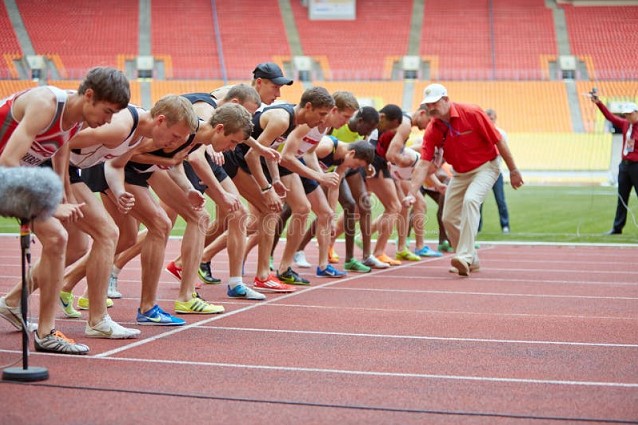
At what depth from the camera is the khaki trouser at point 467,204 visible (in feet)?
33.2

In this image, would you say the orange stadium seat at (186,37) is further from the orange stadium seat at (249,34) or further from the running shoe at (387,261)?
the running shoe at (387,261)

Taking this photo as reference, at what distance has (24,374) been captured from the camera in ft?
14.8

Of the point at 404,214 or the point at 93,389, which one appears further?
the point at 404,214

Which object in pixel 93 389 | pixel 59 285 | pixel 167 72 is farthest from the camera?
pixel 167 72

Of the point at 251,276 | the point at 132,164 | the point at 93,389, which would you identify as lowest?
the point at 251,276

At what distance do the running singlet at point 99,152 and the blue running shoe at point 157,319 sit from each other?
3.61 ft

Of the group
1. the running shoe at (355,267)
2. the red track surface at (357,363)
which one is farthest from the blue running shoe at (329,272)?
the red track surface at (357,363)

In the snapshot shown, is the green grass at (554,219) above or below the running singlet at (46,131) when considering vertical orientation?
below

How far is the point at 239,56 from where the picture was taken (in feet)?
150

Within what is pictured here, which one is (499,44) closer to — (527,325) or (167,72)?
(167,72)

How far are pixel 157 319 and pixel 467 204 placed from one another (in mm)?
4556

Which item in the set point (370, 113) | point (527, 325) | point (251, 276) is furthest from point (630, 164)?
point (527, 325)

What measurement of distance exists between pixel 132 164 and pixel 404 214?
20.2 ft

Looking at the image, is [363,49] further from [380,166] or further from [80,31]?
[380,166]
